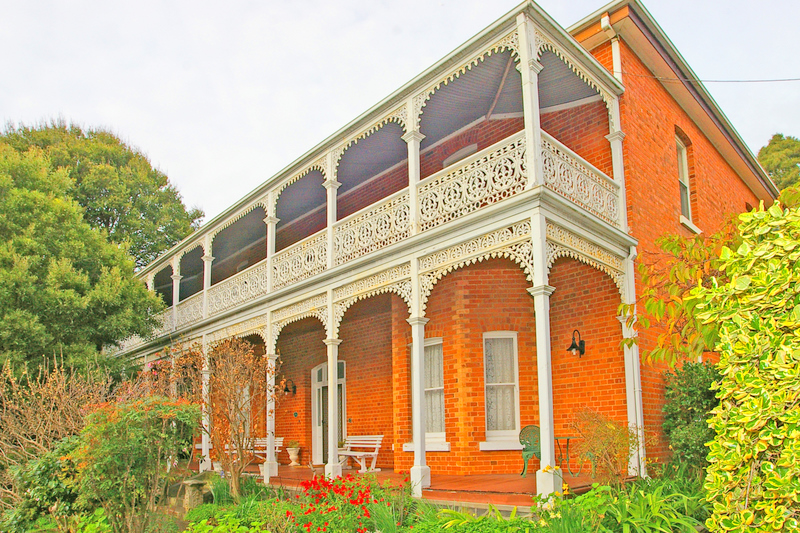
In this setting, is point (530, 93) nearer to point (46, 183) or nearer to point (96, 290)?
point (96, 290)

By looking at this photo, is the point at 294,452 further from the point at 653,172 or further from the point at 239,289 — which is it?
the point at 653,172

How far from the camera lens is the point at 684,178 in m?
12.8

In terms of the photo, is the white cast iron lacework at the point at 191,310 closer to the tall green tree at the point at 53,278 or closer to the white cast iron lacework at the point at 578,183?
the tall green tree at the point at 53,278

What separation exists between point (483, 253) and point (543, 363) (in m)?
1.79

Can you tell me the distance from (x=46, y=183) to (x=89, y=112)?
63.4ft

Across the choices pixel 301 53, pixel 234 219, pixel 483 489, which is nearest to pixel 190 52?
pixel 301 53

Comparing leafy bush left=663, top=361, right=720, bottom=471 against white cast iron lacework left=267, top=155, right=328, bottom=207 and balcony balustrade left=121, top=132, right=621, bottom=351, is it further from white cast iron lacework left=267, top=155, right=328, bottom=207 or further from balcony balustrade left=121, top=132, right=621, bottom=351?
white cast iron lacework left=267, top=155, right=328, bottom=207

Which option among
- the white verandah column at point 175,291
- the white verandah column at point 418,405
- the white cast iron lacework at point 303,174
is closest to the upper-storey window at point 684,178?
the white verandah column at point 418,405

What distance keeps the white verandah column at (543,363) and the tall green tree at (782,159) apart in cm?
2653

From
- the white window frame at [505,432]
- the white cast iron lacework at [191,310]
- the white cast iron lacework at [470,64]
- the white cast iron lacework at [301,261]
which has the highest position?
the white cast iron lacework at [470,64]

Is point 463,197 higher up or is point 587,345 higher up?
point 463,197

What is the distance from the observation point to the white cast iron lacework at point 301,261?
12.1 m

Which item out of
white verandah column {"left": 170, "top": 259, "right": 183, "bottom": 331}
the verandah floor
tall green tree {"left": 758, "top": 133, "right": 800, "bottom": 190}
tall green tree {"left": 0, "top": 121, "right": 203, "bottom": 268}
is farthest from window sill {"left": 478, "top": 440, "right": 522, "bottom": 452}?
tall green tree {"left": 758, "top": 133, "right": 800, "bottom": 190}

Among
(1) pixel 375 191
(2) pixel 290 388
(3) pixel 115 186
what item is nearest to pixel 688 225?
(1) pixel 375 191
